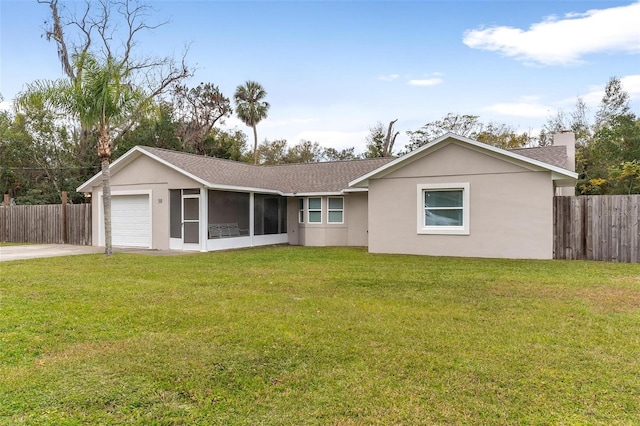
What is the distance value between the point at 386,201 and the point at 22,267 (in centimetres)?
1057

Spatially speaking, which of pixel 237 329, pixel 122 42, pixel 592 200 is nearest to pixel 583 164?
pixel 592 200

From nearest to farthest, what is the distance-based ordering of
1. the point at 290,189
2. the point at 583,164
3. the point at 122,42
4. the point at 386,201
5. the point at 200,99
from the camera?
the point at 386,201, the point at 290,189, the point at 583,164, the point at 122,42, the point at 200,99

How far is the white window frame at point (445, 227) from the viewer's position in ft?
43.1

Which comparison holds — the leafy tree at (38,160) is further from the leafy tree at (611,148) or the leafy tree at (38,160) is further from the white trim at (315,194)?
the leafy tree at (611,148)

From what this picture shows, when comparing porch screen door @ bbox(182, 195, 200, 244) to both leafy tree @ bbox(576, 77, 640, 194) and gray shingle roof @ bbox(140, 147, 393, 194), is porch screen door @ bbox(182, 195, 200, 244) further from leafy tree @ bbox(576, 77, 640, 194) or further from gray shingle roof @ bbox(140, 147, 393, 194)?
leafy tree @ bbox(576, 77, 640, 194)

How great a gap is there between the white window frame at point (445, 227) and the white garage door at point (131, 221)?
34.0 ft

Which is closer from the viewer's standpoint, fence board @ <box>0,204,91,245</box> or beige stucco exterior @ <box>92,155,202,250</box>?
beige stucco exterior @ <box>92,155,202,250</box>

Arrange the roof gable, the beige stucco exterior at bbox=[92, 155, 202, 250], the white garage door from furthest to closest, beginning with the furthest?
the white garage door < the roof gable < the beige stucco exterior at bbox=[92, 155, 202, 250]

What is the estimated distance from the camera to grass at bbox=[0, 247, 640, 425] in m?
3.32

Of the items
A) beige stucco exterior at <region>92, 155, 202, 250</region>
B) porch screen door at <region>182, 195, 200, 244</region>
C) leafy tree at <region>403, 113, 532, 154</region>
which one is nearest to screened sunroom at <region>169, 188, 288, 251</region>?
porch screen door at <region>182, 195, 200, 244</region>

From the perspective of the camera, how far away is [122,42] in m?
31.1

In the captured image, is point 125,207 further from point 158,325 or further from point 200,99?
point 200,99

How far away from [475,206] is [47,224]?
18.2 meters

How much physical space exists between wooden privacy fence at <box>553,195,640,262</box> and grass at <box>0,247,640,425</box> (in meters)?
3.77
